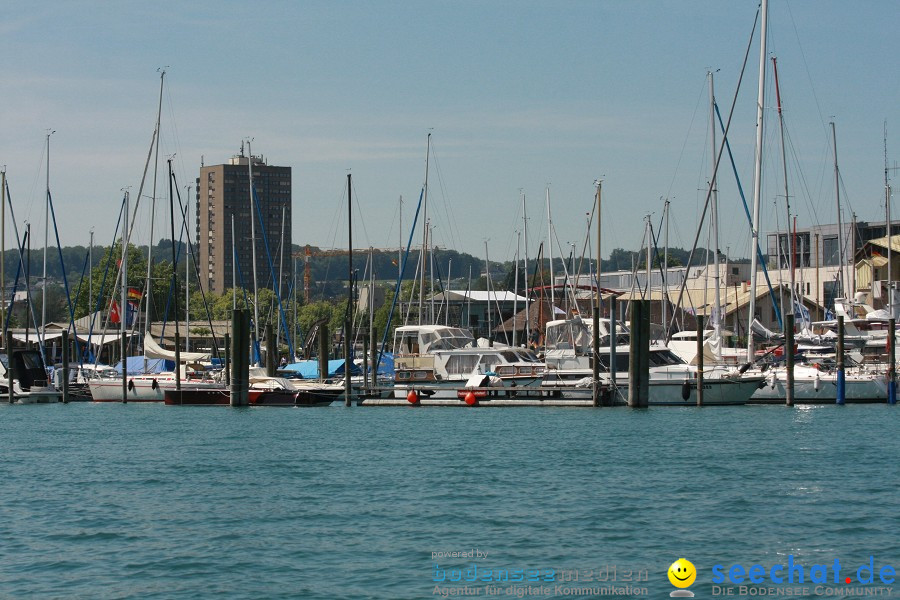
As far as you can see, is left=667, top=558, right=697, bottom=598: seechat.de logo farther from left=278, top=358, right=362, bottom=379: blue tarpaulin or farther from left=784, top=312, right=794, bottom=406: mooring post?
left=278, top=358, right=362, bottom=379: blue tarpaulin

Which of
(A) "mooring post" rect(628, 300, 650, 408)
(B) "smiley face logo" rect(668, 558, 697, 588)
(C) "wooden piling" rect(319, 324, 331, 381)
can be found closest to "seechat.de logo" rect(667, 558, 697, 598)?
(B) "smiley face logo" rect(668, 558, 697, 588)

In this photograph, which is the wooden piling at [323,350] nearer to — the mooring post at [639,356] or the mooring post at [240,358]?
the mooring post at [240,358]

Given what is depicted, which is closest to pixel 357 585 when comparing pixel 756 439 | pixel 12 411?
pixel 756 439

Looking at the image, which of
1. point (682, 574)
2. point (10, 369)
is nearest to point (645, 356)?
point (682, 574)

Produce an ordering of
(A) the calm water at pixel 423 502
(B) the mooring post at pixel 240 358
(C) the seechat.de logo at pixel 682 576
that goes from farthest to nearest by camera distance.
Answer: (B) the mooring post at pixel 240 358 < (A) the calm water at pixel 423 502 < (C) the seechat.de logo at pixel 682 576

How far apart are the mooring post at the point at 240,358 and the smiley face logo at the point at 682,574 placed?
35083mm

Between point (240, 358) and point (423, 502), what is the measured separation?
27642mm

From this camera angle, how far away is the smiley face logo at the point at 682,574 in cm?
1791

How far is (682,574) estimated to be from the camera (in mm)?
18078

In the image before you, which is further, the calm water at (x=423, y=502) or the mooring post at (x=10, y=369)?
the mooring post at (x=10, y=369)

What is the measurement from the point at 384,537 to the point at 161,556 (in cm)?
397

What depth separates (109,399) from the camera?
197 feet

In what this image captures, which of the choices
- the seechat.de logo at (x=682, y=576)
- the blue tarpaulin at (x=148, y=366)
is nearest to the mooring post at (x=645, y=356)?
the seechat.de logo at (x=682, y=576)

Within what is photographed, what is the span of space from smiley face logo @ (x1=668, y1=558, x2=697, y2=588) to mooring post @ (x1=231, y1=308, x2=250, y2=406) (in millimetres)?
35083
